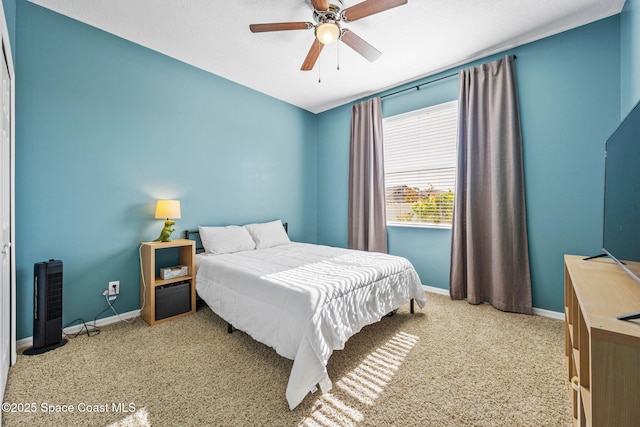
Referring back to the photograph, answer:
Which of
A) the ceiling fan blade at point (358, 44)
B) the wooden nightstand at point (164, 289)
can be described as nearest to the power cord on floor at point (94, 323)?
the wooden nightstand at point (164, 289)

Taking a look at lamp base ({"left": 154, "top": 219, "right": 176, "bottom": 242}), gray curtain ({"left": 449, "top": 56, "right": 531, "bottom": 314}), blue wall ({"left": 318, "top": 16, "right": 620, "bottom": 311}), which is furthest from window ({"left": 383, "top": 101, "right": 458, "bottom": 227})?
lamp base ({"left": 154, "top": 219, "right": 176, "bottom": 242})

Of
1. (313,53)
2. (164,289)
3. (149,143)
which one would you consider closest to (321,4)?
(313,53)

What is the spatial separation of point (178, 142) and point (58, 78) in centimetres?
107

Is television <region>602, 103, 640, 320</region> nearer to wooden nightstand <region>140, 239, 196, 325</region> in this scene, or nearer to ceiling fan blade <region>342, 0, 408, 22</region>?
ceiling fan blade <region>342, 0, 408, 22</region>

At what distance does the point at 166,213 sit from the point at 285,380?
2.00 metres

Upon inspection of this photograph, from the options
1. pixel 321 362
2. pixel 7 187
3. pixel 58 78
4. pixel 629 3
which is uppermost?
pixel 629 3

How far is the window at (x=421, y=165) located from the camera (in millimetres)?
3416

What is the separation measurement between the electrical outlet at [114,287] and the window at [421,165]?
10.9ft

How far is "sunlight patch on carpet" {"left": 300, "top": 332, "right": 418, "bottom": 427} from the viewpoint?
4.71 feet

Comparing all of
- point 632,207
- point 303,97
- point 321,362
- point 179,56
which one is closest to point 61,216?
point 179,56

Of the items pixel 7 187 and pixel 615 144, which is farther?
pixel 7 187

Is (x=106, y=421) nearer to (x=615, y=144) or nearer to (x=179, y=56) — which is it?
(x=615, y=144)

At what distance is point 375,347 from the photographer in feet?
7.12

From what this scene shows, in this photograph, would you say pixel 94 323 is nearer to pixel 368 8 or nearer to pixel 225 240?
pixel 225 240
